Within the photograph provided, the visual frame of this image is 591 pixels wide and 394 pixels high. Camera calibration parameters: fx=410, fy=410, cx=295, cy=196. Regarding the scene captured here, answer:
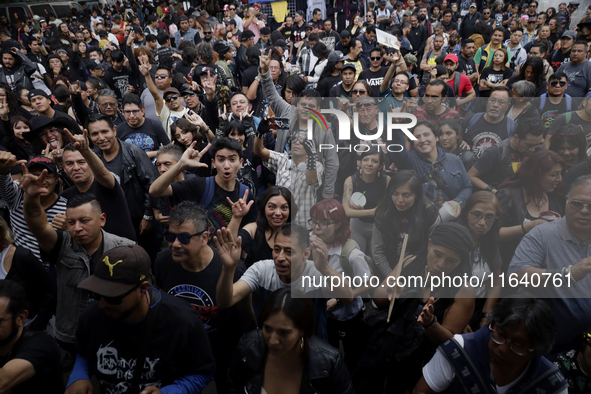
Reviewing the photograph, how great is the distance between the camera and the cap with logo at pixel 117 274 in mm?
2053

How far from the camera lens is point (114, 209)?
336cm

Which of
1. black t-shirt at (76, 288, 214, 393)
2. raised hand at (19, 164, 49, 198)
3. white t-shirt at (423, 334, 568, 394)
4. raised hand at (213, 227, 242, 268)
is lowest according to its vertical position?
white t-shirt at (423, 334, 568, 394)

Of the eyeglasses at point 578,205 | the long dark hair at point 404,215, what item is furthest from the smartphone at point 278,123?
the eyeglasses at point 578,205

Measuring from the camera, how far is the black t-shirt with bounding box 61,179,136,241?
10.9 feet

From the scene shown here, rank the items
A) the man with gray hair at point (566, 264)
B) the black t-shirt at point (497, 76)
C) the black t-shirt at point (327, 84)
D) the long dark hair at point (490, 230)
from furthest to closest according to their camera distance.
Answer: the black t-shirt at point (497, 76) < the black t-shirt at point (327, 84) < the long dark hair at point (490, 230) < the man with gray hair at point (566, 264)

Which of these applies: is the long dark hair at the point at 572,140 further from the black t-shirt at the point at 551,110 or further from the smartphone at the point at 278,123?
the smartphone at the point at 278,123

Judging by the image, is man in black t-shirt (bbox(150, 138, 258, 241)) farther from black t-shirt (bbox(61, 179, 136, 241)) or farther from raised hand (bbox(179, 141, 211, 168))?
black t-shirt (bbox(61, 179, 136, 241))

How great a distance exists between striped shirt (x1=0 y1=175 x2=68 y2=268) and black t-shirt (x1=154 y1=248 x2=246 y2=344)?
122cm

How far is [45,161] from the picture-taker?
333 cm

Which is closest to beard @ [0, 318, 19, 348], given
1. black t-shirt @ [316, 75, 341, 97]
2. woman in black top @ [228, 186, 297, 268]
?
woman in black top @ [228, 186, 297, 268]

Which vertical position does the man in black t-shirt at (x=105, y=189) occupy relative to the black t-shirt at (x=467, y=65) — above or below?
above

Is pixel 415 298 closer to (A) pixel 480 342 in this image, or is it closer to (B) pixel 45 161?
(A) pixel 480 342

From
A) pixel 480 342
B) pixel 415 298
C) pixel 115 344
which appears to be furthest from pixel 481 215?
pixel 115 344

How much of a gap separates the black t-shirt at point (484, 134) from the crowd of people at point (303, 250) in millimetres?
30
